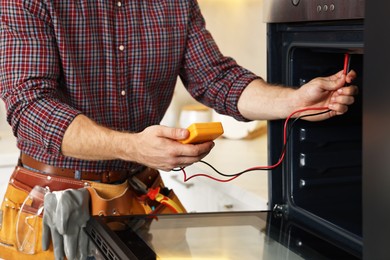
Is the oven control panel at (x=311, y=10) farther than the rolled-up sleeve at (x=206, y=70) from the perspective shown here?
No

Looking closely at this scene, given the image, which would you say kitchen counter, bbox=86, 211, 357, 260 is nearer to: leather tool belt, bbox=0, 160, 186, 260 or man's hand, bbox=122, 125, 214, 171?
man's hand, bbox=122, 125, 214, 171

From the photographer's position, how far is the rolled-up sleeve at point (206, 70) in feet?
5.12

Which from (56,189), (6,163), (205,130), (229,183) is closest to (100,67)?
(56,189)

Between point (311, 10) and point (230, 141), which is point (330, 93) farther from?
point (230, 141)

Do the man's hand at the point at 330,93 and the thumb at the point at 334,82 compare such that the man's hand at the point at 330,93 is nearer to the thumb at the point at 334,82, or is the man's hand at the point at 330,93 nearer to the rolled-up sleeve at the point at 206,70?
the thumb at the point at 334,82

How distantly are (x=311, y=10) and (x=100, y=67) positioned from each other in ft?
1.96

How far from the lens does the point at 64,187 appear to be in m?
1.50

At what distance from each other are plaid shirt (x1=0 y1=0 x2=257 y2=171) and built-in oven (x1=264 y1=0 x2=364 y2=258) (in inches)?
10.9

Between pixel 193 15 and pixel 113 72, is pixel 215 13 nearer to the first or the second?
pixel 193 15

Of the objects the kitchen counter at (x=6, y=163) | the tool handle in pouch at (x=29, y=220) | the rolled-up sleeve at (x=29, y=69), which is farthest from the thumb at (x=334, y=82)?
the kitchen counter at (x=6, y=163)

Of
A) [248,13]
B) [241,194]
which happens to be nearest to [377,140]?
[241,194]

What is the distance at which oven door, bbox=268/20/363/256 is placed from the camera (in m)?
1.20

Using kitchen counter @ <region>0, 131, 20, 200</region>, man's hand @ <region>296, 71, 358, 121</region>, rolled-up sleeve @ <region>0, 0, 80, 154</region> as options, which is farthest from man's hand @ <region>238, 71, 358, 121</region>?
kitchen counter @ <region>0, 131, 20, 200</region>

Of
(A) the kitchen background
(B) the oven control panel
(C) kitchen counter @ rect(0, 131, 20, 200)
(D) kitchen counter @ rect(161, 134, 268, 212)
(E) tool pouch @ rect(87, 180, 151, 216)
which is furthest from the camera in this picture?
(C) kitchen counter @ rect(0, 131, 20, 200)
